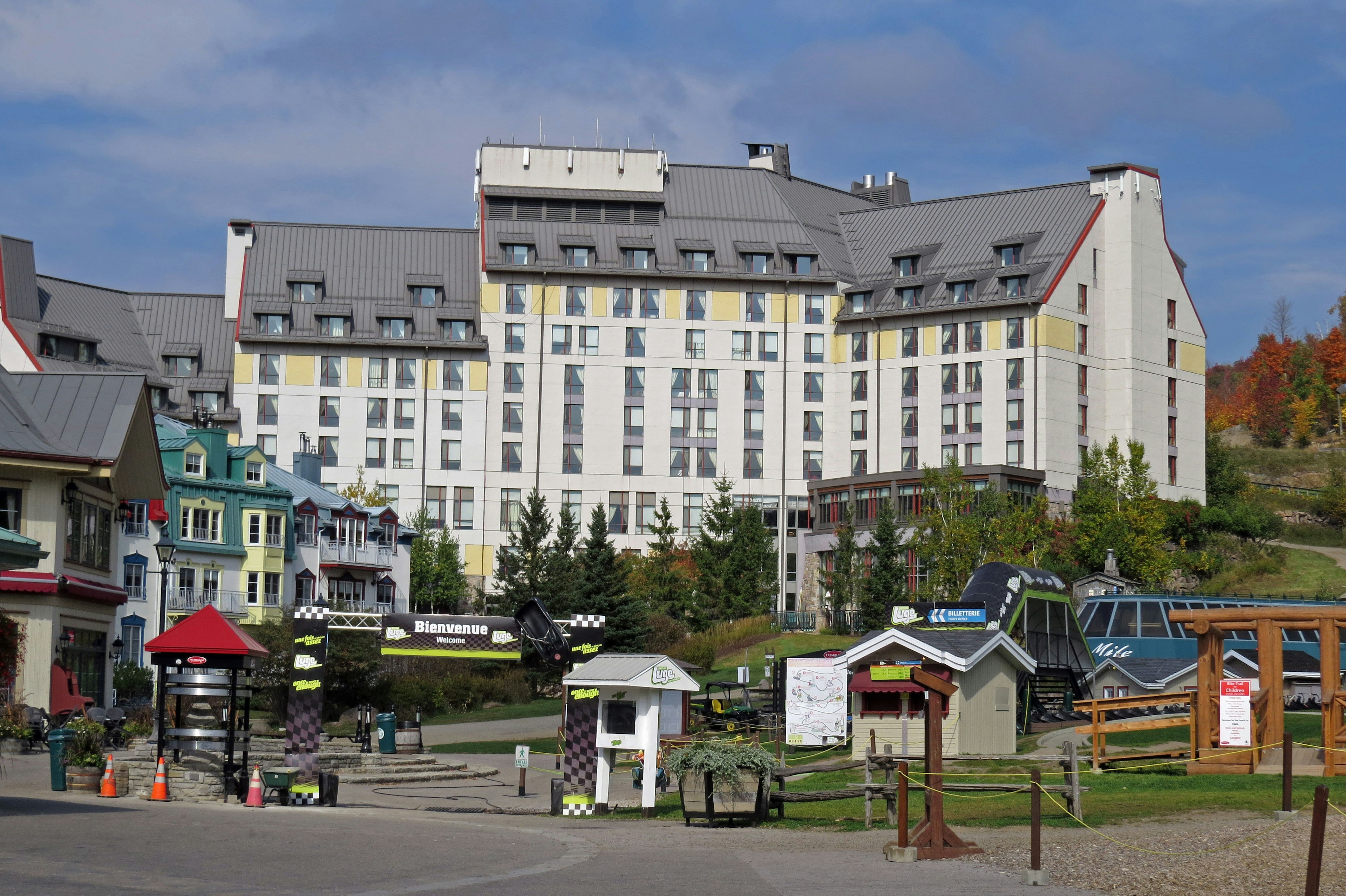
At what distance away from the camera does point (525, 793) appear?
1431 inches

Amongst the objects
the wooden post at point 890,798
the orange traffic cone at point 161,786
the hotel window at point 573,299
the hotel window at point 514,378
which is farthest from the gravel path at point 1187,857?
the hotel window at point 573,299

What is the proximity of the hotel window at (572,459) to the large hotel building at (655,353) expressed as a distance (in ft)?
0.58

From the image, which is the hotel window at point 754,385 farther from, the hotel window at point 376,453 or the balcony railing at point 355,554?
the balcony railing at point 355,554

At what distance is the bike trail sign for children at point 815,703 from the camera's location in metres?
45.1

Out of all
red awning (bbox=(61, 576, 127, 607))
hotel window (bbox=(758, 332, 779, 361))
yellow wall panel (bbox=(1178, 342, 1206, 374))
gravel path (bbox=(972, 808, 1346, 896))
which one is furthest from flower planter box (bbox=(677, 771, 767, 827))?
yellow wall panel (bbox=(1178, 342, 1206, 374))

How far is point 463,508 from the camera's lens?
105 m

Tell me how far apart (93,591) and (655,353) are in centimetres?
6931

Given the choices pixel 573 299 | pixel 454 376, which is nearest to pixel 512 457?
pixel 454 376

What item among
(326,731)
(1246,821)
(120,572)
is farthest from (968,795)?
(120,572)

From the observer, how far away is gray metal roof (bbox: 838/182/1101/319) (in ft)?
335

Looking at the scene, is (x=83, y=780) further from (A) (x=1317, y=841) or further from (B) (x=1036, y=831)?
(A) (x=1317, y=841)

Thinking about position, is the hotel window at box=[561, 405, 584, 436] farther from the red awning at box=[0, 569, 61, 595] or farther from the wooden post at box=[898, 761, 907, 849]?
the wooden post at box=[898, 761, 907, 849]

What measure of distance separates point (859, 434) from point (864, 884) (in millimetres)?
89431

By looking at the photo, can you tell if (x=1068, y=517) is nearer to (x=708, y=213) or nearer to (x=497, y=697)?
(x=708, y=213)
